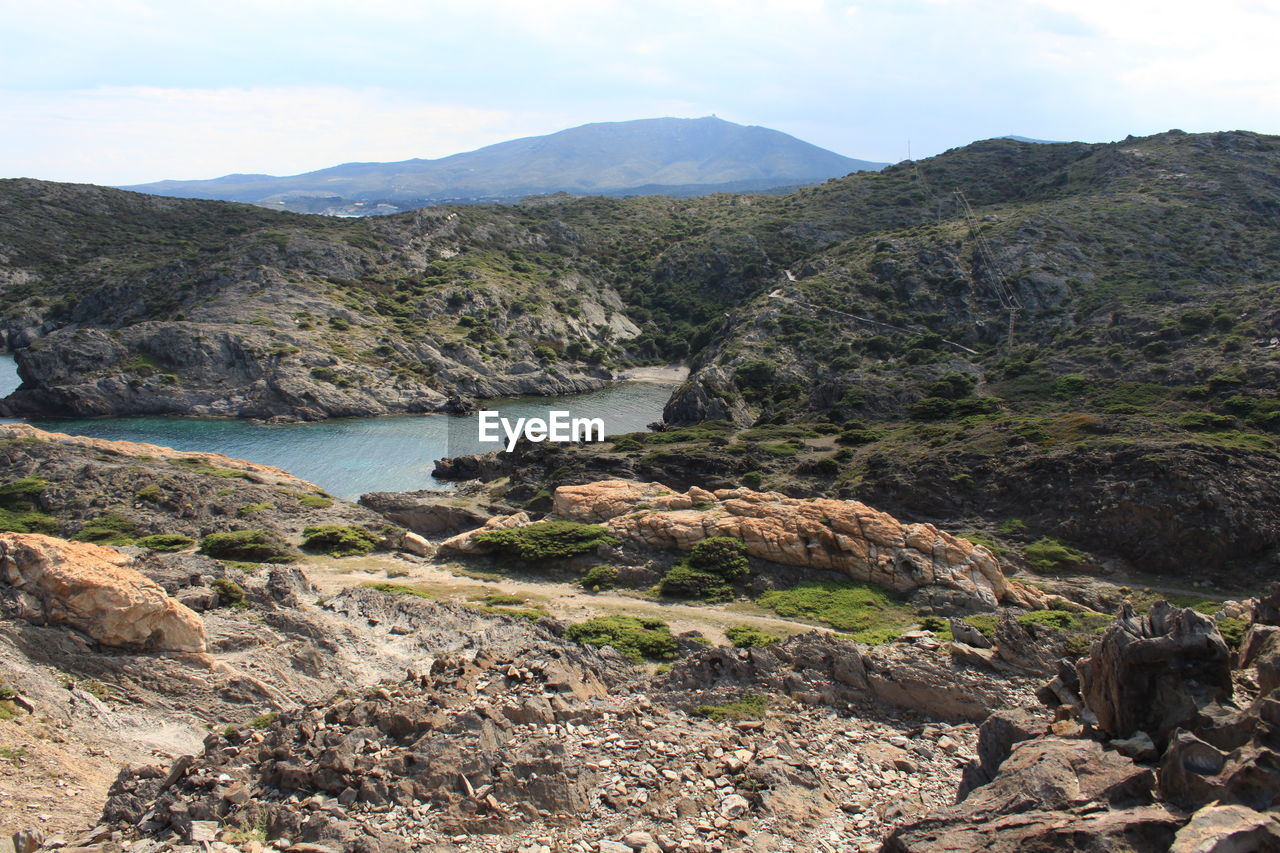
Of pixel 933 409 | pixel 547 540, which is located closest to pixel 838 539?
pixel 547 540

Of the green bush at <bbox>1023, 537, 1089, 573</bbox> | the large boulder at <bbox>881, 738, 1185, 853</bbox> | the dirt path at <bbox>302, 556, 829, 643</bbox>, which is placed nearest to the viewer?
the large boulder at <bbox>881, 738, 1185, 853</bbox>

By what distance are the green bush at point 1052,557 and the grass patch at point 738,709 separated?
21.7 metres

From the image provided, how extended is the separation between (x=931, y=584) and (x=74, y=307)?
119m

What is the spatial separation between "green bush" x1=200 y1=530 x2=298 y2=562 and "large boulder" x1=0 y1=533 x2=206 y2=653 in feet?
44.0

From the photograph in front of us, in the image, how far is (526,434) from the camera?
7469 centimetres

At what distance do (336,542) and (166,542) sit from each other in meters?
6.37

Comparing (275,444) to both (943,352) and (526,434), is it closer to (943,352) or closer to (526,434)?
(526,434)

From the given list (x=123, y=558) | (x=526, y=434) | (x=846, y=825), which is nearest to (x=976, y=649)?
(x=846, y=825)

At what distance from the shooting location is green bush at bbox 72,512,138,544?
1328 inches

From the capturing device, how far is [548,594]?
30.1 meters

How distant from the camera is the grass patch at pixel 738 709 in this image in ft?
60.1

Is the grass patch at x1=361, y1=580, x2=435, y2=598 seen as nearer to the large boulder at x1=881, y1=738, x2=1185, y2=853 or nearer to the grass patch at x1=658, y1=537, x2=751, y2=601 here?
the grass patch at x1=658, y1=537, x2=751, y2=601

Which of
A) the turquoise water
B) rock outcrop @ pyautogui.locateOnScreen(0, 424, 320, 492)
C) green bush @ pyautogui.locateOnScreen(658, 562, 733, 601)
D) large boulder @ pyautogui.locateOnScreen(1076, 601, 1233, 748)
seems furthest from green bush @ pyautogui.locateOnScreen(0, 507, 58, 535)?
large boulder @ pyautogui.locateOnScreen(1076, 601, 1233, 748)

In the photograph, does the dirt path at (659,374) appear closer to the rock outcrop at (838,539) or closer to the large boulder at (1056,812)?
the rock outcrop at (838,539)
